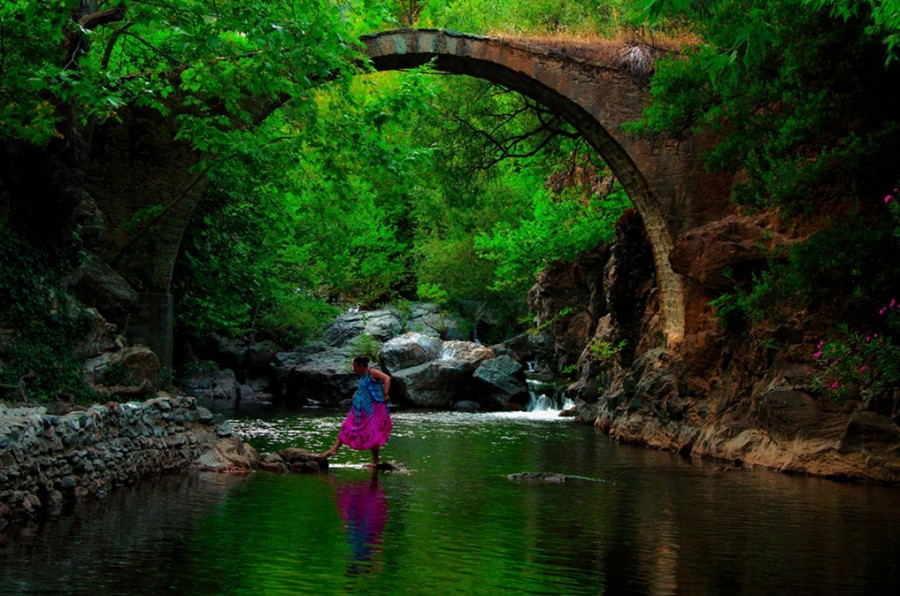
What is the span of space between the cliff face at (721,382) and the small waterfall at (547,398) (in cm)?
322

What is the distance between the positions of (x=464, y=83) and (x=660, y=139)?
5467 mm

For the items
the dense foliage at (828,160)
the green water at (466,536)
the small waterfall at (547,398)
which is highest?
the dense foliage at (828,160)

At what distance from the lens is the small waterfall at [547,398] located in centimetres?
2705

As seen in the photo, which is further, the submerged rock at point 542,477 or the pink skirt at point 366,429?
the pink skirt at point 366,429

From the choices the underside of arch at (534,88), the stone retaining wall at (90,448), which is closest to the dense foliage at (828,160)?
the underside of arch at (534,88)

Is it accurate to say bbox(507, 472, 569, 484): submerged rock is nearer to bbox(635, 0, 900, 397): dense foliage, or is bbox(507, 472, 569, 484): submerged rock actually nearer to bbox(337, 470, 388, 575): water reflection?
bbox(337, 470, 388, 575): water reflection

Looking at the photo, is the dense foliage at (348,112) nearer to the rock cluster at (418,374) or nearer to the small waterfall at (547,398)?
the rock cluster at (418,374)

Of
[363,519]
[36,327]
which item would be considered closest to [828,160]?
[363,519]

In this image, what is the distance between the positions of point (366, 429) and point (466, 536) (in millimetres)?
4925

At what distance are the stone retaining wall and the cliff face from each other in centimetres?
749

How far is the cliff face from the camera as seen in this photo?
1298 centimetres

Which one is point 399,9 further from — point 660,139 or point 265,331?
point 660,139

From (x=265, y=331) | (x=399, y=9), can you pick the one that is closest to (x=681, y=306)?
(x=265, y=331)

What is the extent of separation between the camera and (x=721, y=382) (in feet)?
54.5
